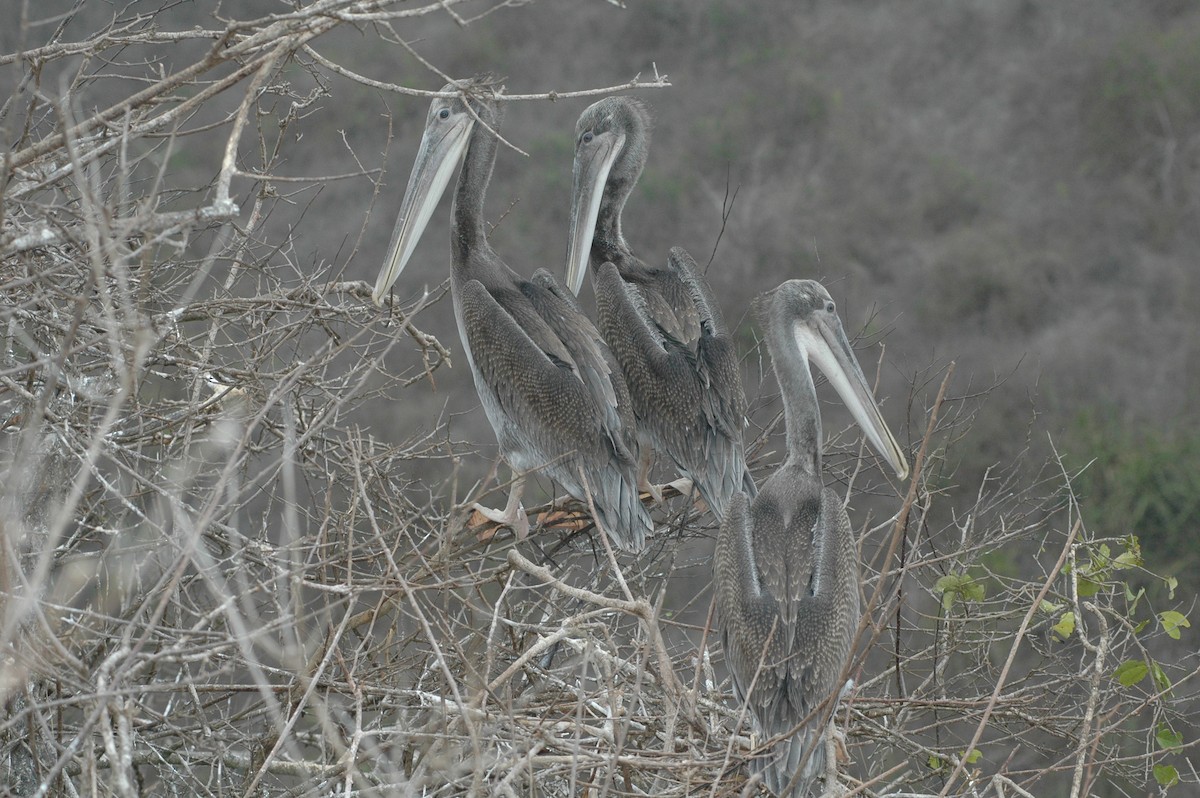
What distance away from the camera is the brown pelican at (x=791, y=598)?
3.56 m

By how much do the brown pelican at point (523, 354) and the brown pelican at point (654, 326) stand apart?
167 mm

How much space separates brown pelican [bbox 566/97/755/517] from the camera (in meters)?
4.93

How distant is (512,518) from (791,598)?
1333 millimetres

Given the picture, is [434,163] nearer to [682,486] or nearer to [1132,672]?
[682,486]

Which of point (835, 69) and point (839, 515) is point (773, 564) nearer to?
point (839, 515)

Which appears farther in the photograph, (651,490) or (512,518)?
(651,490)

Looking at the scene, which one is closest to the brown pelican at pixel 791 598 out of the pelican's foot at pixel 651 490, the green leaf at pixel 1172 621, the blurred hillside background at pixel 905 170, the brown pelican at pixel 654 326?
the brown pelican at pixel 654 326

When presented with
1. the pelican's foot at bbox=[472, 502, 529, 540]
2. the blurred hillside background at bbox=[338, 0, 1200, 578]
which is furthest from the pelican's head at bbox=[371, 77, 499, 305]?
the blurred hillside background at bbox=[338, 0, 1200, 578]

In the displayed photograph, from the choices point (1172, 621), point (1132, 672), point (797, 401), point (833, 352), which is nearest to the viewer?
point (1132, 672)

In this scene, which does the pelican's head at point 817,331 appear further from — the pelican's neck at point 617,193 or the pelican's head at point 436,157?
the pelican's head at point 436,157

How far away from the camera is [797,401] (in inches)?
171

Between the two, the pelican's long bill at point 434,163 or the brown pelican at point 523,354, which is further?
the pelican's long bill at point 434,163

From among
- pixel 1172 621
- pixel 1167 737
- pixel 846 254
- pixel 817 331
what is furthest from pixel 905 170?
pixel 1167 737

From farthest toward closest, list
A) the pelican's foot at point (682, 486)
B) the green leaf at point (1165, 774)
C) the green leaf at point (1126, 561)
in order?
the pelican's foot at point (682, 486) → the green leaf at point (1126, 561) → the green leaf at point (1165, 774)
